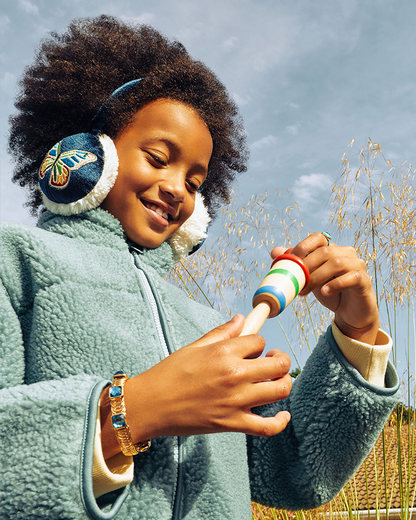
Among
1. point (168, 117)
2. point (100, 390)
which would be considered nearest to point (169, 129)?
point (168, 117)

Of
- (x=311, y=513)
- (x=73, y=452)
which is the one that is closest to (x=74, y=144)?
(x=73, y=452)

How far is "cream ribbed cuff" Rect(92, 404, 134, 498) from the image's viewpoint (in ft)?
2.60

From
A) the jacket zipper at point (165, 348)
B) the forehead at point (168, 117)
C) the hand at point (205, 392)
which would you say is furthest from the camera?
the forehead at point (168, 117)

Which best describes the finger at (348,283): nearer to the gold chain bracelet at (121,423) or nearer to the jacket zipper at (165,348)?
the jacket zipper at (165,348)

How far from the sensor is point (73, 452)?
2.54 feet

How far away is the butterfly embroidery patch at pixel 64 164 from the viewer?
1.22 metres

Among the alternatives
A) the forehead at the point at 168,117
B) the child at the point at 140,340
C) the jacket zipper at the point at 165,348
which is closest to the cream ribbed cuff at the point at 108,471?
the child at the point at 140,340

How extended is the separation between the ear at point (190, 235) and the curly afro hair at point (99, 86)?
32 cm

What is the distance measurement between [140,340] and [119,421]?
34 cm

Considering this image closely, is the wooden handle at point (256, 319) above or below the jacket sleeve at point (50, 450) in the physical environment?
above

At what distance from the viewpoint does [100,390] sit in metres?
0.83

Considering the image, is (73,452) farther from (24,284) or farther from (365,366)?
(365,366)

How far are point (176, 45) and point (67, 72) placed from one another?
457 mm

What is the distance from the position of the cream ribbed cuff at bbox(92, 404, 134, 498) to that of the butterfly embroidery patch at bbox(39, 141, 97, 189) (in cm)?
69
